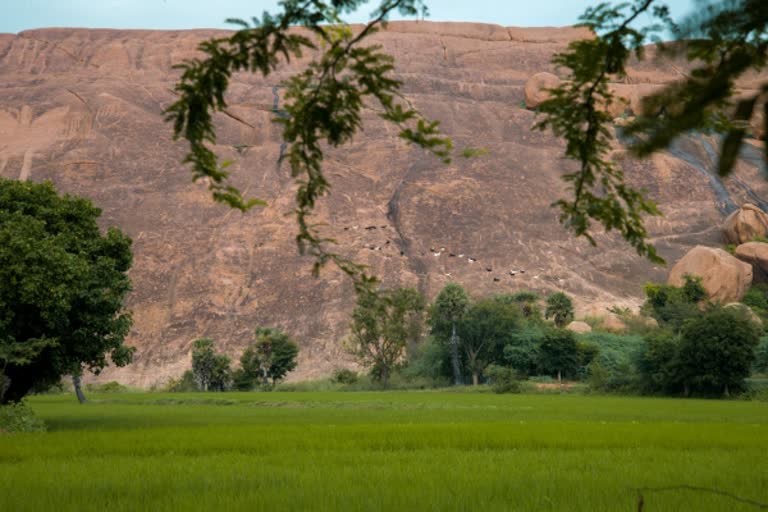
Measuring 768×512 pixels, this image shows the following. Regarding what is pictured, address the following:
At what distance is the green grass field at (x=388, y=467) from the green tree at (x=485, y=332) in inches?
1294

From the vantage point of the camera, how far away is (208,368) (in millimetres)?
55781

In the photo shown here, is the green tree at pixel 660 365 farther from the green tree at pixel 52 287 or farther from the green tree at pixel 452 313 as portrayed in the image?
the green tree at pixel 52 287

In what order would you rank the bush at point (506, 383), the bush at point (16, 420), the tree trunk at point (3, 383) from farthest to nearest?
the bush at point (506, 383)
the tree trunk at point (3, 383)
the bush at point (16, 420)

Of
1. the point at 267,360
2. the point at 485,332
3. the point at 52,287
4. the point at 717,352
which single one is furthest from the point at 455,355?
the point at 52,287

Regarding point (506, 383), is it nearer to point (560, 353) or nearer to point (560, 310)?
point (560, 353)

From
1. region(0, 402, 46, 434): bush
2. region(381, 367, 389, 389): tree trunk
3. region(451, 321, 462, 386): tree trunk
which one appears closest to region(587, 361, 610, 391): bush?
region(451, 321, 462, 386): tree trunk

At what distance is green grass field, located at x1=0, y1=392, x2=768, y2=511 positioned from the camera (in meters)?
8.14

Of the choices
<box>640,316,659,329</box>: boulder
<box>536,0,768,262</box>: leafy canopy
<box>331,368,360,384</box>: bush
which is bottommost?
<box>331,368,360,384</box>: bush

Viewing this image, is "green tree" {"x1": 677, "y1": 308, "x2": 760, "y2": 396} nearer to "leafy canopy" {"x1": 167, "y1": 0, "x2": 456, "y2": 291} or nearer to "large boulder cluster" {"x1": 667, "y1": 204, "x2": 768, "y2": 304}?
"large boulder cluster" {"x1": 667, "y1": 204, "x2": 768, "y2": 304}

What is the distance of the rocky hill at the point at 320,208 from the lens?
70125 mm

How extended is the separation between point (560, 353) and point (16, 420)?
34839mm

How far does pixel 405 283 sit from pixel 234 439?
5527 cm

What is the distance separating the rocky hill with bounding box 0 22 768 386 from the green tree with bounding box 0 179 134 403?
40.9 m

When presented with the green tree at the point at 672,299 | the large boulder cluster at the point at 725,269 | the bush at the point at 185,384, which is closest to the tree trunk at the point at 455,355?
the green tree at the point at 672,299
